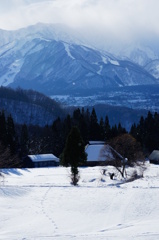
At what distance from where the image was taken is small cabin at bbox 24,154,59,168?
56656mm

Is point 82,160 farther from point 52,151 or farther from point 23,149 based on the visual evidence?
point 52,151

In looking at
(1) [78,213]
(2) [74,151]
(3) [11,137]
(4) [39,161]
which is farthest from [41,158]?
(1) [78,213]

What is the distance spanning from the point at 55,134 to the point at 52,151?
290 cm

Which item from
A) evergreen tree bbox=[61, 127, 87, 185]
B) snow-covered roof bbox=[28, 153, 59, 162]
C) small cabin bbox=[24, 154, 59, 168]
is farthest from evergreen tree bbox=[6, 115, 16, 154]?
evergreen tree bbox=[61, 127, 87, 185]

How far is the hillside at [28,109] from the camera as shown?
530 ft

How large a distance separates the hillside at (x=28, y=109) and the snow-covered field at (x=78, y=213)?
12980 centimetres

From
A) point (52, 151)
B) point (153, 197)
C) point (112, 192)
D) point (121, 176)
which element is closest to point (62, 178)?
point (121, 176)

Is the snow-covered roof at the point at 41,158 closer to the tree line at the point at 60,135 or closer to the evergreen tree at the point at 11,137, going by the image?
the tree line at the point at 60,135

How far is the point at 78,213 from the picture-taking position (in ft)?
70.4

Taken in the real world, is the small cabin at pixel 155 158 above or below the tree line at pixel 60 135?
below

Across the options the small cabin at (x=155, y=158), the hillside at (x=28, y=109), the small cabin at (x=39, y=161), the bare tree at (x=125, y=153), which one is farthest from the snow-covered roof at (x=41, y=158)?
the hillside at (x=28, y=109)

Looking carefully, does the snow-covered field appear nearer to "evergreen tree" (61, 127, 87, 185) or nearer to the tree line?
"evergreen tree" (61, 127, 87, 185)

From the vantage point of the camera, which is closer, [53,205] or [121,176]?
[53,205]

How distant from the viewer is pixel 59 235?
15906 mm
